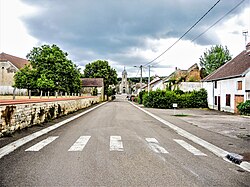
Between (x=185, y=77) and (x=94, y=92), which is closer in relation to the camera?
(x=185, y=77)

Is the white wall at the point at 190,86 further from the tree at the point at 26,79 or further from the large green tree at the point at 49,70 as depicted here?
the tree at the point at 26,79

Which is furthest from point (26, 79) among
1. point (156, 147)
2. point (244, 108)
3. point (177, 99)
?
point (156, 147)

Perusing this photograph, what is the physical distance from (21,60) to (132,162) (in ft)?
222

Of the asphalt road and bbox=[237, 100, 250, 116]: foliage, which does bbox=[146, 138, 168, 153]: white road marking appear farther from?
bbox=[237, 100, 250, 116]: foliage

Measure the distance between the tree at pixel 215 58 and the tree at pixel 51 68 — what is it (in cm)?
4108

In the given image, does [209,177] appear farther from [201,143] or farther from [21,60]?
[21,60]

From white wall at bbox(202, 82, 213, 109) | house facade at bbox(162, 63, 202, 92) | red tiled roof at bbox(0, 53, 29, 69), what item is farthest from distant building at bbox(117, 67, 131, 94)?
white wall at bbox(202, 82, 213, 109)

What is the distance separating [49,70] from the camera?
48.3m

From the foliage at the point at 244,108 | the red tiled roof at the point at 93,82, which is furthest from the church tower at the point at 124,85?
the foliage at the point at 244,108

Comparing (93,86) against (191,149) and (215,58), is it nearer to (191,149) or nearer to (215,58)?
(215,58)

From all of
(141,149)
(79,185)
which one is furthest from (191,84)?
(79,185)

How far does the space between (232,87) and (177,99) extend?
35.2 ft

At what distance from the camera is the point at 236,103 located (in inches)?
1214

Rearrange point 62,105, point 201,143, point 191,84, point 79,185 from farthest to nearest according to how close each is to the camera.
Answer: point 191,84, point 62,105, point 201,143, point 79,185
